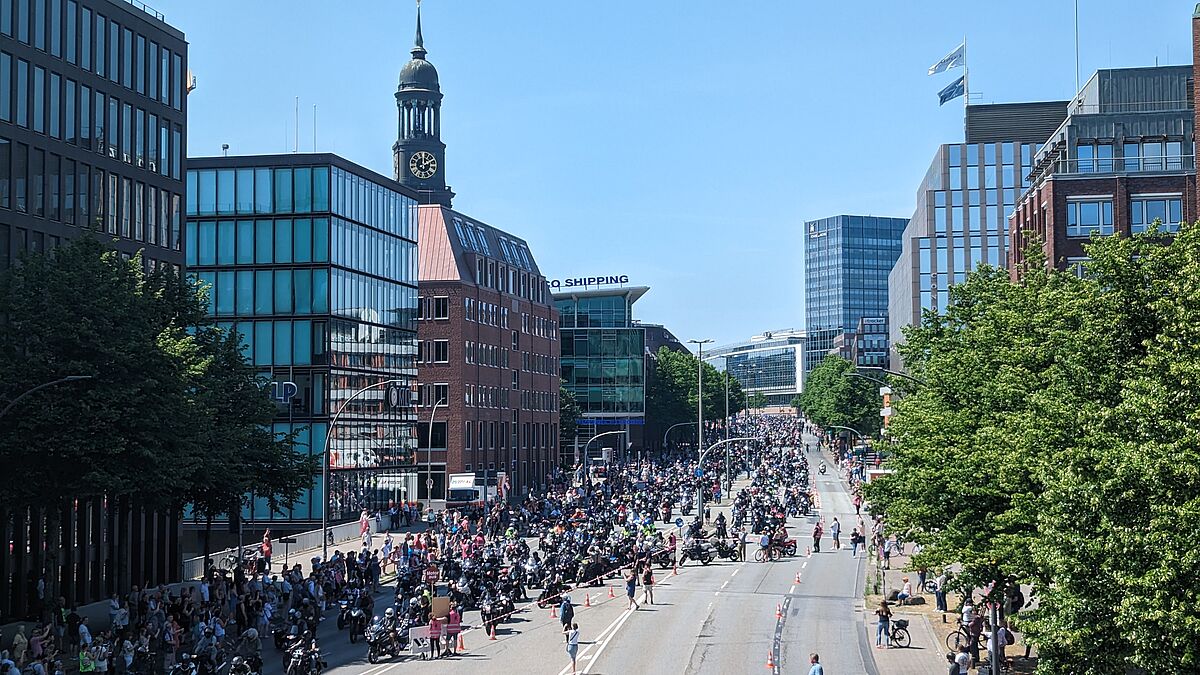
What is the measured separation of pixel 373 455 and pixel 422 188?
77491 millimetres

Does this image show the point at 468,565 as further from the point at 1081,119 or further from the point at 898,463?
the point at 1081,119

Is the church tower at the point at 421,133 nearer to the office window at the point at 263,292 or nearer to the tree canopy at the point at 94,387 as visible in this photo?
the office window at the point at 263,292

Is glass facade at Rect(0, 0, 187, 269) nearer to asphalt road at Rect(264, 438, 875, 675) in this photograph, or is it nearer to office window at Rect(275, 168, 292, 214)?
asphalt road at Rect(264, 438, 875, 675)

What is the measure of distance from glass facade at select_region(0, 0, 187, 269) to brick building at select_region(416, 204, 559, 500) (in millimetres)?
37237

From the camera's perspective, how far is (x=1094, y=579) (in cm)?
2141

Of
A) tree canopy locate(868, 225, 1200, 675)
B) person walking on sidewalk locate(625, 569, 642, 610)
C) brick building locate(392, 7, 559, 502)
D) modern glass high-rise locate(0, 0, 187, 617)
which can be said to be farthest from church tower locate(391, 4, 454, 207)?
tree canopy locate(868, 225, 1200, 675)

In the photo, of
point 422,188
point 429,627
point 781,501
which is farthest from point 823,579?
point 422,188

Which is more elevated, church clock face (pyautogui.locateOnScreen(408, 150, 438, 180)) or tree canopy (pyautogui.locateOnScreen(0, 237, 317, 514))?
church clock face (pyautogui.locateOnScreen(408, 150, 438, 180))

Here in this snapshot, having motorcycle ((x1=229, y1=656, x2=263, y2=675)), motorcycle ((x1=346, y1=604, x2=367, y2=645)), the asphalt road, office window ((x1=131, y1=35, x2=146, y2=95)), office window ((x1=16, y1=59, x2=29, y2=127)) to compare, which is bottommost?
the asphalt road

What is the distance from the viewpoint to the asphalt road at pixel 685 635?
3566 centimetres

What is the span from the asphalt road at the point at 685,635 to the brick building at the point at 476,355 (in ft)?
139

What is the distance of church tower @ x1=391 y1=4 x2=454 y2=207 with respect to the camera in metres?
157

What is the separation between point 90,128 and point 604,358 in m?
104

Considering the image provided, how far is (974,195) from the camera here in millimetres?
116562
